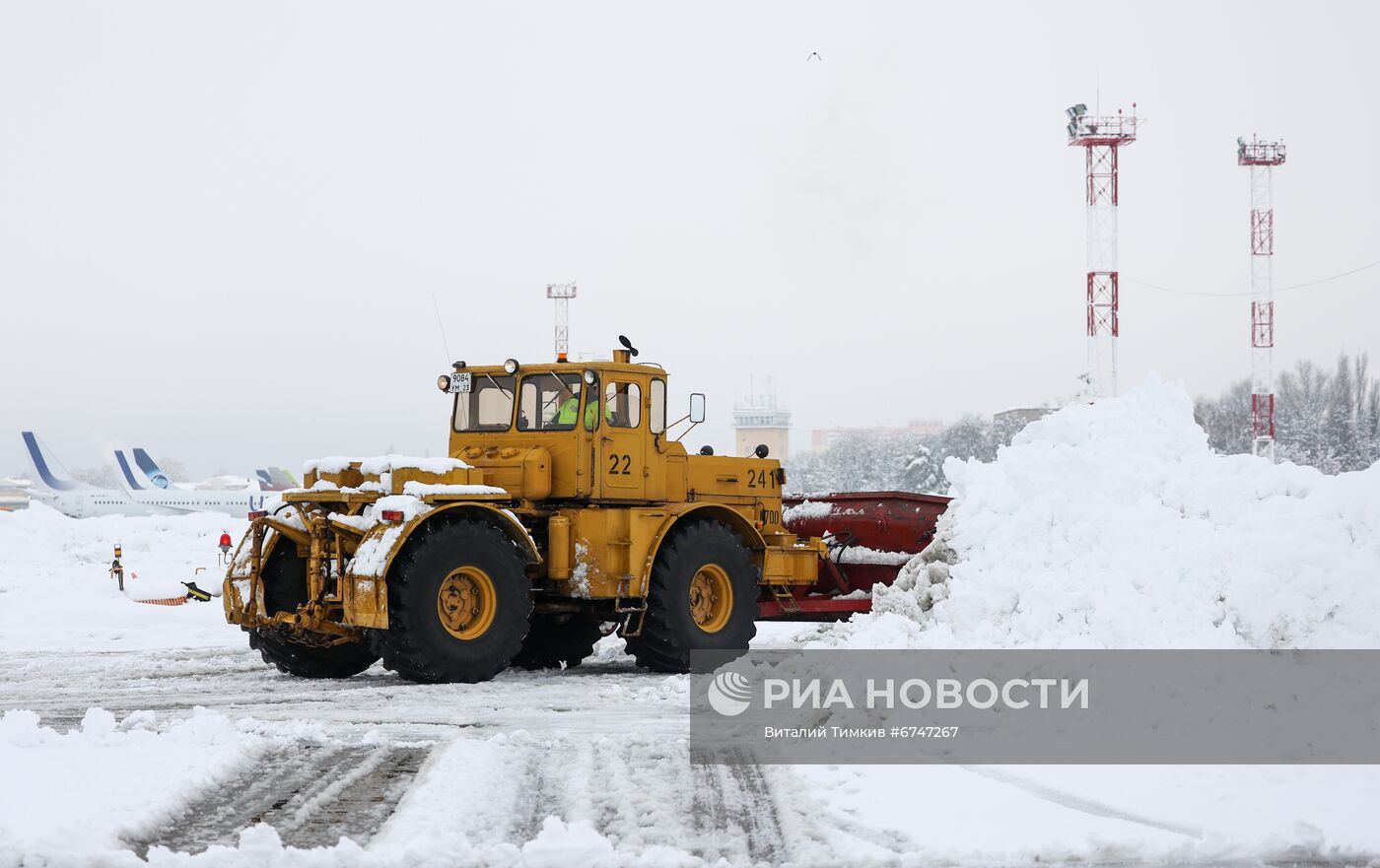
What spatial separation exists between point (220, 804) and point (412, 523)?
4.60 m

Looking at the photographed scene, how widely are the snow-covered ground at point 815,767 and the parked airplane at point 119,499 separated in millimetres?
57158

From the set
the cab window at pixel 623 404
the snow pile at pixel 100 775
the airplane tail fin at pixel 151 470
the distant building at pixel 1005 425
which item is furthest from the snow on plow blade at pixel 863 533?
the airplane tail fin at pixel 151 470

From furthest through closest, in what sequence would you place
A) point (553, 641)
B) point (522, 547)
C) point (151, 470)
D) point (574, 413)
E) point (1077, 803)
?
point (151, 470), point (553, 641), point (574, 413), point (522, 547), point (1077, 803)

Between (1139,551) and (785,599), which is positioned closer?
(1139,551)

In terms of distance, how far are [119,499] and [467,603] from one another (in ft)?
217

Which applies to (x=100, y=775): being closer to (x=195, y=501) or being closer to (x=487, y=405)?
(x=487, y=405)

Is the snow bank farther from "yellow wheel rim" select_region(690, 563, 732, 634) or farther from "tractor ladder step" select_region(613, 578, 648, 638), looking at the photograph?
"yellow wheel rim" select_region(690, 563, 732, 634)

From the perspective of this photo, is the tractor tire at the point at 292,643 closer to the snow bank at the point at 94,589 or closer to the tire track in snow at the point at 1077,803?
the snow bank at the point at 94,589

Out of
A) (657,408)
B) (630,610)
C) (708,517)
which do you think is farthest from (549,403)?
(630,610)

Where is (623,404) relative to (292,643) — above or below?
above

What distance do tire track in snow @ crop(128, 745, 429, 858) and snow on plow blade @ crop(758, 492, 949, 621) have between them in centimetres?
766

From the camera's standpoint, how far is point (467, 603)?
1241 cm

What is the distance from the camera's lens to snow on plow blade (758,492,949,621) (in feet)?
52.9

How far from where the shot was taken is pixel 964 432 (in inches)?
3179
